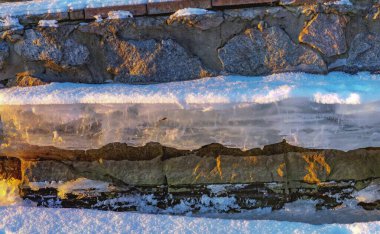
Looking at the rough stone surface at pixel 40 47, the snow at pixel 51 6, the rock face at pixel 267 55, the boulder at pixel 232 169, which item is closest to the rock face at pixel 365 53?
the rock face at pixel 267 55

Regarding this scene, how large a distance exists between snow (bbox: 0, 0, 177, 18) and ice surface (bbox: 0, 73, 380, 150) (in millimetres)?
317

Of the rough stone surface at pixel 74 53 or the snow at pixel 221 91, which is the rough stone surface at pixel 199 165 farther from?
the rough stone surface at pixel 74 53

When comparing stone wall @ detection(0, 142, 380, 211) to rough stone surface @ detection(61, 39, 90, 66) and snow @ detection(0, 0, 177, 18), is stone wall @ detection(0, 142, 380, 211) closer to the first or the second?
rough stone surface @ detection(61, 39, 90, 66)

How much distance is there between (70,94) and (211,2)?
0.68 metres

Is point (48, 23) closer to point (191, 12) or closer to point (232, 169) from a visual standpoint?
point (191, 12)

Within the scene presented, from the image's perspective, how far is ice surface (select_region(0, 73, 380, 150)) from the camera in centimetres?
175

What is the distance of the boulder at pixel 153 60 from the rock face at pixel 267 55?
0.15 m

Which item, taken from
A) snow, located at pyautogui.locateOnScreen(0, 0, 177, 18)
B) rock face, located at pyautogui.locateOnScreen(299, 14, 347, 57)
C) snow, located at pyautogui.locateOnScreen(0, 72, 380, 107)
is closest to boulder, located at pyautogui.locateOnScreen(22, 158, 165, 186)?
snow, located at pyautogui.locateOnScreen(0, 72, 380, 107)

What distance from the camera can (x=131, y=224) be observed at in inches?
72.4

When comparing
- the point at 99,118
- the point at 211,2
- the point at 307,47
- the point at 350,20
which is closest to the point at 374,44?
the point at 350,20

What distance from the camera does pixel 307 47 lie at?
1.86m

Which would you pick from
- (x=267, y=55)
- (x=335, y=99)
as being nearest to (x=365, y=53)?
(x=335, y=99)

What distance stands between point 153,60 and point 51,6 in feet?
1.60

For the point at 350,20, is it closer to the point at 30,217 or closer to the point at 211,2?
the point at 211,2
